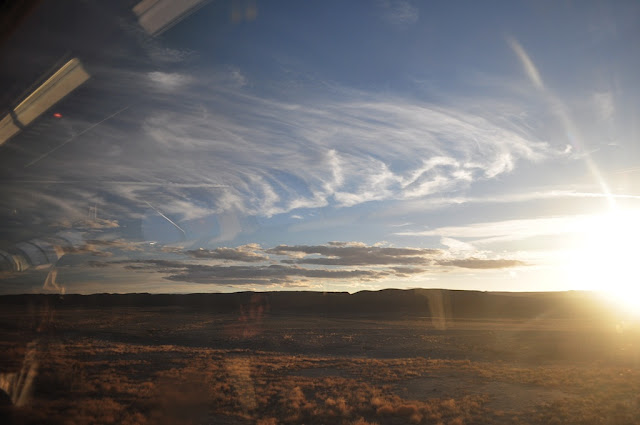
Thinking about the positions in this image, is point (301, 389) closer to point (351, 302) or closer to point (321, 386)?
point (321, 386)

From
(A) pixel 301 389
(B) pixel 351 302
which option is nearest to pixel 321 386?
(A) pixel 301 389

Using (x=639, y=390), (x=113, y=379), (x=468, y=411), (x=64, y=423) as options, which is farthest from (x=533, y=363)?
(x=64, y=423)

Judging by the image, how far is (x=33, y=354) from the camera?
786 inches

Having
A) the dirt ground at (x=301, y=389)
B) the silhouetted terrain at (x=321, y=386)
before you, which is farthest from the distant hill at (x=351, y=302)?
the dirt ground at (x=301, y=389)

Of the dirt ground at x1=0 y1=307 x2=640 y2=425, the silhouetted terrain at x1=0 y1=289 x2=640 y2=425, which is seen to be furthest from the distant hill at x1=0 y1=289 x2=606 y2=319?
the dirt ground at x1=0 y1=307 x2=640 y2=425

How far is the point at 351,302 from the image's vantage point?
118188mm

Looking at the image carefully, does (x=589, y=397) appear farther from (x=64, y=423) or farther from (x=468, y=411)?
(x=64, y=423)

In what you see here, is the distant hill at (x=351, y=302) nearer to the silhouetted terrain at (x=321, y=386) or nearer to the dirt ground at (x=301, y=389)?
the silhouetted terrain at (x=321, y=386)

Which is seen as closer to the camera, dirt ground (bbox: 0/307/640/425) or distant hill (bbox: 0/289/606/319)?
dirt ground (bbox: 0/307/640/425)

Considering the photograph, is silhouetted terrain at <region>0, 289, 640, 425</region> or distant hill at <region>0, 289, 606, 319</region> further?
distant hill at <region>0, 289, 606, 319</region>

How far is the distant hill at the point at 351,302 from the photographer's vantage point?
327ft

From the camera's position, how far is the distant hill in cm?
9962

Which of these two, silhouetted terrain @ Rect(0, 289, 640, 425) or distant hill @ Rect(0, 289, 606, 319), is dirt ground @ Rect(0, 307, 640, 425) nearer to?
silhouetted terrain @ Rect(0, 289, 640, 425)

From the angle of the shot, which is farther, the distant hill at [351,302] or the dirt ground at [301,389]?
the distant hill at [351,302]
